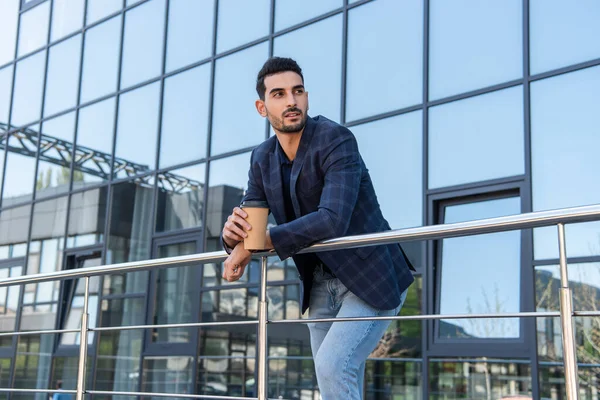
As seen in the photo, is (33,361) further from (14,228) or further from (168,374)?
(168,374)

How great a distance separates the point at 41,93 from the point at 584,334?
9.82 metres

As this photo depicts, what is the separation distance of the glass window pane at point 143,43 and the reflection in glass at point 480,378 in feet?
20.1

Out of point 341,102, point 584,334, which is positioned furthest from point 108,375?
point 584,334

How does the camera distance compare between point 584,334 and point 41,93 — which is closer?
point 584,334

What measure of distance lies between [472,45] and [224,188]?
354cm

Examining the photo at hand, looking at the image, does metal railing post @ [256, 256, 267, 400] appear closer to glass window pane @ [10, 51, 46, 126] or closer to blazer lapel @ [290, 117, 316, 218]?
blazer lapel @ [290, 117, 316, 218]

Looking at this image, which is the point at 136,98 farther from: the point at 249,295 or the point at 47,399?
the point at 47,399

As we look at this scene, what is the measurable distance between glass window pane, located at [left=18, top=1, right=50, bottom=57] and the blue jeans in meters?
11.4

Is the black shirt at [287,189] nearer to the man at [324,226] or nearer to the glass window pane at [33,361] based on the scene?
the man at [324,226]

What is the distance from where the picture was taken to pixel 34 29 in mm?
13039

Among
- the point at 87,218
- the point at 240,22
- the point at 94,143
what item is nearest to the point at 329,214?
the point at 240,22

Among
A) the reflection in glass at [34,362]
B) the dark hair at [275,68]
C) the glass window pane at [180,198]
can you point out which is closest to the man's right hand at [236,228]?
the dark hair at [275,68]

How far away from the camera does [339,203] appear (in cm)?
241

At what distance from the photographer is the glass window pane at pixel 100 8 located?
11552 millimetres
